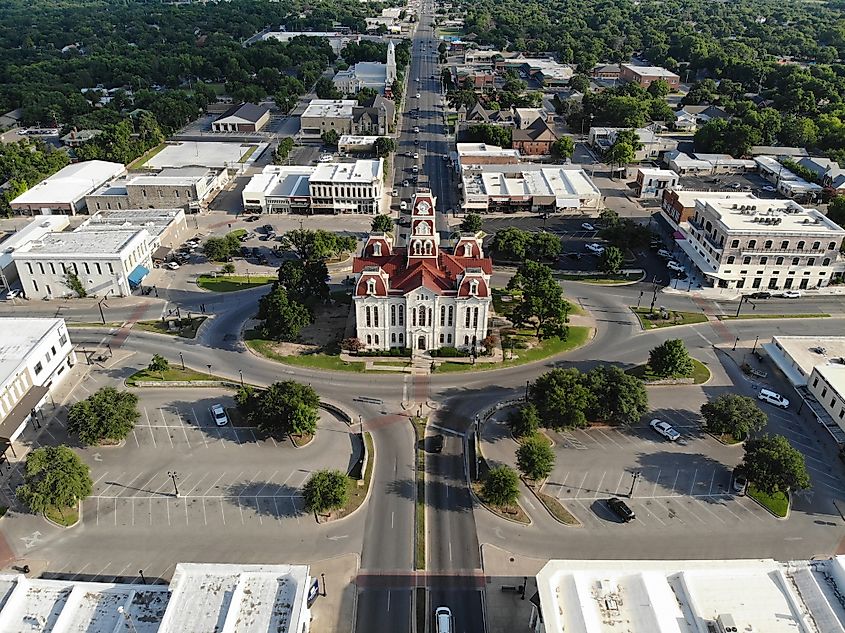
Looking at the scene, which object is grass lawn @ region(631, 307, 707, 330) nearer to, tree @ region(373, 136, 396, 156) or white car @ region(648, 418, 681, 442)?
white car @ region(648, 418, 681, 442)

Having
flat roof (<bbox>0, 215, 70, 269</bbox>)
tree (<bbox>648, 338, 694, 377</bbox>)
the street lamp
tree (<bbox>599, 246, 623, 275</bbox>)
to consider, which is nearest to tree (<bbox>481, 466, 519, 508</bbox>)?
tree (<bbox>648, 338, 694, 377</bbox>)

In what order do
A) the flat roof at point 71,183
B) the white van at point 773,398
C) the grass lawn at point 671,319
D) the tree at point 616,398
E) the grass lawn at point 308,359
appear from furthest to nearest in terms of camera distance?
the flat roof at point 71,183
the grass lawn at point 671,319
the grass lawn at point 308,359
the white van at point 773,398
the tree at point 616,398

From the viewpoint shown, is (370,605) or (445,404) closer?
(370,605)

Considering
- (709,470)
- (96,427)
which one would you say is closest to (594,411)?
(709,470)

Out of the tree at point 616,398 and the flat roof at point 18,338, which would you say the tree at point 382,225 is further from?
the tree at point 616,398

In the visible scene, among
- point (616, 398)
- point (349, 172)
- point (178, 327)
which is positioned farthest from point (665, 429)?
point (349, 172)

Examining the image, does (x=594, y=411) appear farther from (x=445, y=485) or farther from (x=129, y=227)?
(x=129, y=227)

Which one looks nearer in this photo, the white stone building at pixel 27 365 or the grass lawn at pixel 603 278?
the white stone building at pixel 27 365

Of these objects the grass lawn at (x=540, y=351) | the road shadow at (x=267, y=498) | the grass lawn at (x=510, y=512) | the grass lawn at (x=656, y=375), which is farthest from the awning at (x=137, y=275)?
the grass lawn at (x=656, y=375)
